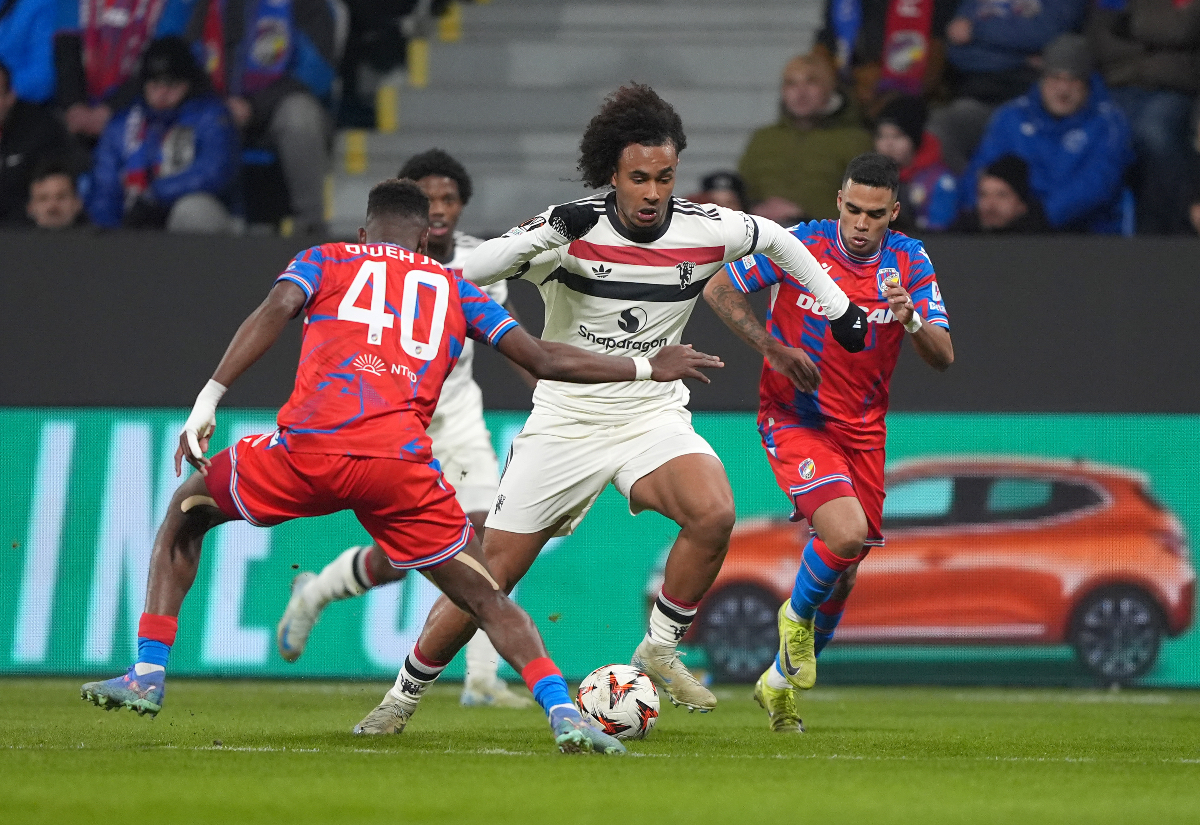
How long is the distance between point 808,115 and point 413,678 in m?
6.36

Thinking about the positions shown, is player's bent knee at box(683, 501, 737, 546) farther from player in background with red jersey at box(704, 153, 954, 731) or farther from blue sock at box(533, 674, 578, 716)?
blue sock at box(533, 674, 578, 716)

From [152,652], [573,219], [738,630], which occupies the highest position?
[573,219]

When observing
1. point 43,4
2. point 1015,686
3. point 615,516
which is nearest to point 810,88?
point 615,516

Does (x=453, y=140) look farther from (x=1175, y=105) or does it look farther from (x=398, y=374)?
(x=398, y=374)

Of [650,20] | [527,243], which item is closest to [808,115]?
[650,20]

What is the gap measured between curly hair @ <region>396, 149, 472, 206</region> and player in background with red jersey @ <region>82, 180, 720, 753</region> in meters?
2.71

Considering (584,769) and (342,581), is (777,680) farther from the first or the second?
(342,581)

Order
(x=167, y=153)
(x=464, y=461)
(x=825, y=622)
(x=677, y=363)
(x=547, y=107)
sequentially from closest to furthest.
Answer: (x=677, y=363)
(x=825, y=622)
(x=464, y=461)
(x=167, y=153)
(x=547, y=107)

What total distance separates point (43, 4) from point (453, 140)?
316cm

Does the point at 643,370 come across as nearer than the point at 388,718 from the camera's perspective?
Yes

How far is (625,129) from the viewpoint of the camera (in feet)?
21.9

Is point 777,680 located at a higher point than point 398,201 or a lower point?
lower

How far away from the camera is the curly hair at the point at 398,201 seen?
6176mm

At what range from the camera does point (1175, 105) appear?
11594 mm
